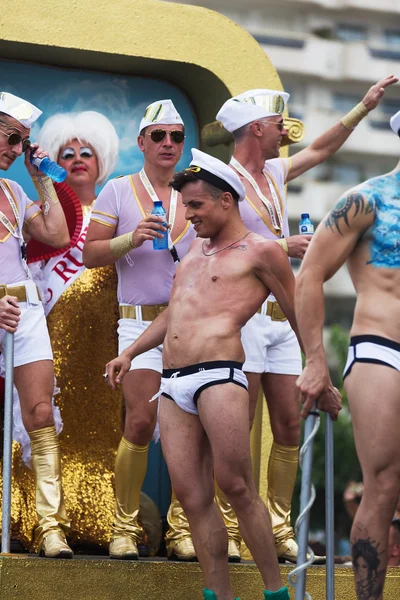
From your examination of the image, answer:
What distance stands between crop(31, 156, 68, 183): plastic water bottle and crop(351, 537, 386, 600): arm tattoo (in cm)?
307

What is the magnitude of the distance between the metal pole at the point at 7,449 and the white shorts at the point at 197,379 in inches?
42.2

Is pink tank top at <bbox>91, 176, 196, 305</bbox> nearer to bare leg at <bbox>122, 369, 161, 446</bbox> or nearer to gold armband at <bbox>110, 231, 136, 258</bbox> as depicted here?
gold armband at <bbox>110, 231, 136, 258</bbox>

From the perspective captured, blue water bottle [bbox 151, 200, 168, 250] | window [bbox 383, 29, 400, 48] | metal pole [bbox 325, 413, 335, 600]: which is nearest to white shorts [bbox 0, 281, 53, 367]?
blue water bottle [bbox 151, 200, 168, 250]

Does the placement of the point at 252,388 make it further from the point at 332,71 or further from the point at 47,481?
the point at 332,71

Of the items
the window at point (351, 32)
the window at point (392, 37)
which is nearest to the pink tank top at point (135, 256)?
the window at point (351, 32)

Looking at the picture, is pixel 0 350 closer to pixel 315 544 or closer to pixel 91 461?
pixel 91 461

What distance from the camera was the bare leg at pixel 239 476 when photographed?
5715mm

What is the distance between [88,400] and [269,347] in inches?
62.9

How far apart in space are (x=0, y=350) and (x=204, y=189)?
1770 mm

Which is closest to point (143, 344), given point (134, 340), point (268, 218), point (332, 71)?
point (134, 340)

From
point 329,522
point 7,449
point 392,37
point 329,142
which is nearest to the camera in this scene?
point 329,522

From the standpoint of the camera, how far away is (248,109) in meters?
7.22

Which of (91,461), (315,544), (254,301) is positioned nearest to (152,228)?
(254,301)

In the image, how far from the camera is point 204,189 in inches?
240
